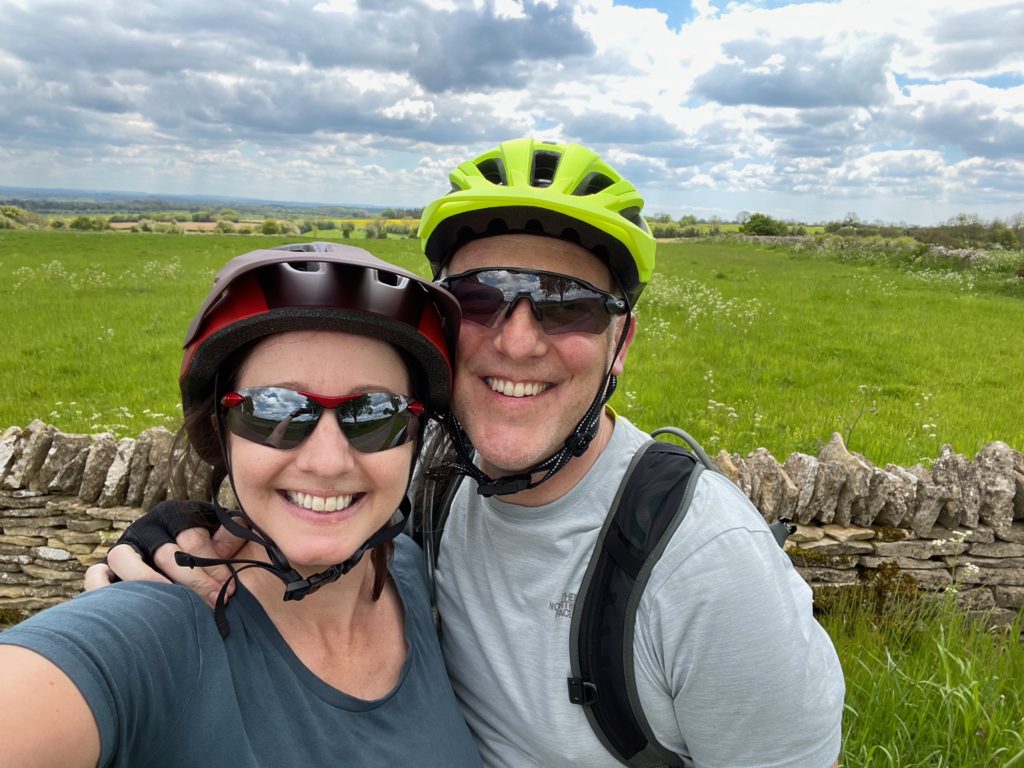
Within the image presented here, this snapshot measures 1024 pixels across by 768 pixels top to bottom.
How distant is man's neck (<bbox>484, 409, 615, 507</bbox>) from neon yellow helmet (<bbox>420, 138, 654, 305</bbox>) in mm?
615

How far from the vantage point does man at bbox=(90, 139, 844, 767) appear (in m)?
1.87

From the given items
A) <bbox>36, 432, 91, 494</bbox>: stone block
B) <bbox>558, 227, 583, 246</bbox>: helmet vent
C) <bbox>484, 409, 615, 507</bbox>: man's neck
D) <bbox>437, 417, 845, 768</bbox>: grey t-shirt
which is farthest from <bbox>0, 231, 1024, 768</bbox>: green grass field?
<bbox>36, 432, 91, 494</bbox>: stone block

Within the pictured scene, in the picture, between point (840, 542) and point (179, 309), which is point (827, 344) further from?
point (179, 309)

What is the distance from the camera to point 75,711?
1325 mm

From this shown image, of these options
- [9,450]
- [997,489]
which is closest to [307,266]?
[9,450]

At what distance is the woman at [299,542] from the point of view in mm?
1600

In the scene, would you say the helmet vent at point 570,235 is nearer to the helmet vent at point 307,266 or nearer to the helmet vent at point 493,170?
the helmet vent at point 493,170

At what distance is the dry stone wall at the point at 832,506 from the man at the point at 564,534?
3.07 metres

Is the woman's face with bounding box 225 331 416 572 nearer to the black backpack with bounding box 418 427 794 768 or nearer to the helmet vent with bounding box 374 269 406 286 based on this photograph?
the helmet vent with bounding box 374 269 406 286

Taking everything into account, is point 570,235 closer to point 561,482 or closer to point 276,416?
point 561,482

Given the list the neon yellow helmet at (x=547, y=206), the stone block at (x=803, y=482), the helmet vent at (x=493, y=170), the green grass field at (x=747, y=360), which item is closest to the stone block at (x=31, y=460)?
the green grass field at (x=747, y=360)

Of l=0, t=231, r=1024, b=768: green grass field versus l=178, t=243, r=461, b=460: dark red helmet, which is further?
l=0, t=231, r=1024, b=768: green grass field

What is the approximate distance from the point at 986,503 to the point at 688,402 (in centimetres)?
411

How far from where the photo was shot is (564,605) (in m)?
2.13
